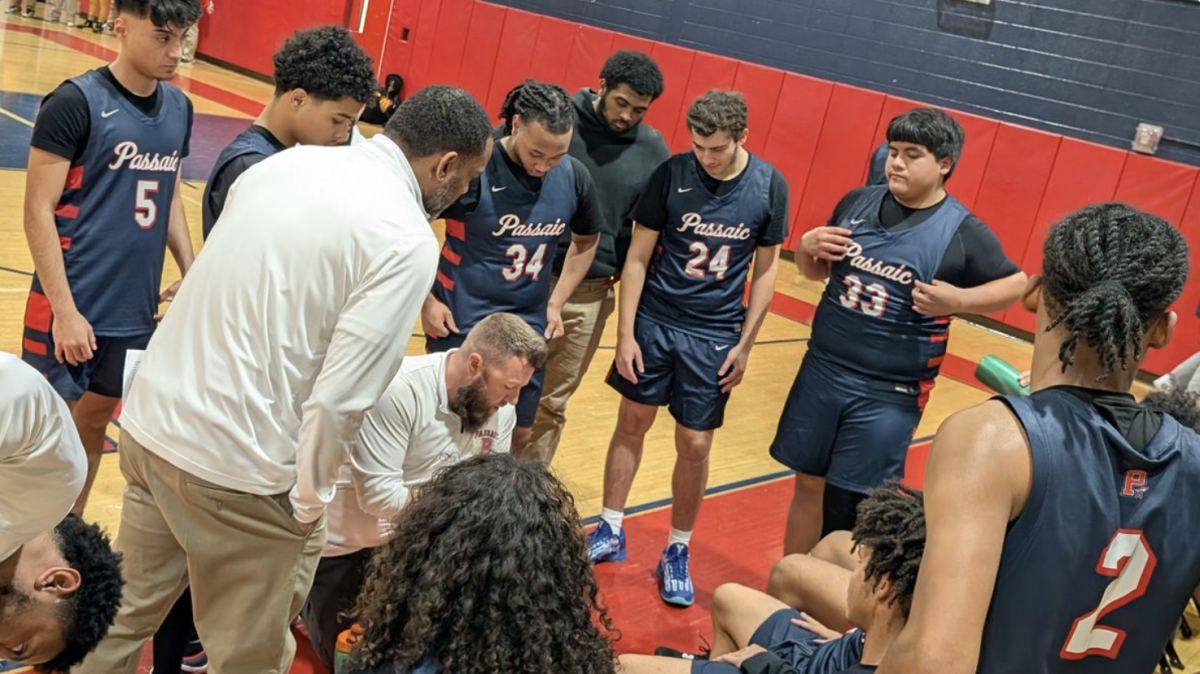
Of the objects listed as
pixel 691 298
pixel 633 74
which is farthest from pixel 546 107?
pixel 691 298

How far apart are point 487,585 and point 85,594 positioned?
2.94ft

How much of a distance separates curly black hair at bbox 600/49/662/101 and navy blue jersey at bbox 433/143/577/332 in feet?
2.24

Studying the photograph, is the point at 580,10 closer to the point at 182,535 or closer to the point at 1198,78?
the point at 1198,78

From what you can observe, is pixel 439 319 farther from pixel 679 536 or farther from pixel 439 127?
pixel 439 127

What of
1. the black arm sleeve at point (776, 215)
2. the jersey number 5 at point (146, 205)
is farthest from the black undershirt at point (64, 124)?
the black arm sleeve at point (776, 215)

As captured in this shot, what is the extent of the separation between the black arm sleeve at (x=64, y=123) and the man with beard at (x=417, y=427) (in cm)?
123

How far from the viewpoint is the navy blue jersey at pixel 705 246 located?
4.36 m

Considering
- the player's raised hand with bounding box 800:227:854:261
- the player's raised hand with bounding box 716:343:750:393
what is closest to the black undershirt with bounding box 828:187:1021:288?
the player's raised hand with bounding box 800:227:854:261

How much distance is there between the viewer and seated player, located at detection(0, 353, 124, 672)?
1831 millimetres

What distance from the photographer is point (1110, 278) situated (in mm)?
1873

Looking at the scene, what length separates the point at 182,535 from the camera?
258 centimetres

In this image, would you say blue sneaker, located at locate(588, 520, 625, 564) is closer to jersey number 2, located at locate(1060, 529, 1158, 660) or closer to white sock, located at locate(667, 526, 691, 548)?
white sock, located at locate(667, 526, 691, 548)

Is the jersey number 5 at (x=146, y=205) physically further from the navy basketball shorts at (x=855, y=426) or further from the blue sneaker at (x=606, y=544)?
the navy basketball shorts at (x=855, y=426)

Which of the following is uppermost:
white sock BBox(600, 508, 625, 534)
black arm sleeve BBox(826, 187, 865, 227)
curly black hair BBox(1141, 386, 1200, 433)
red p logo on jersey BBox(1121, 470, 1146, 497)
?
black arm sleeve BBox(826, 187, 865, 227)
